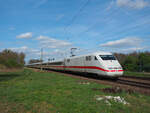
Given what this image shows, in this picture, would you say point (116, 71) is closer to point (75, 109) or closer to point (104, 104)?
point (104, 104)

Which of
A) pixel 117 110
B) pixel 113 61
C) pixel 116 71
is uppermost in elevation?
pixel 113 61

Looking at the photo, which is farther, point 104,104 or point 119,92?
point 119,92

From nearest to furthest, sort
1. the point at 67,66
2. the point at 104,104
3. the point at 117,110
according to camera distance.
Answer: the point at 117,110, the point at 104,104, the point at 67,66

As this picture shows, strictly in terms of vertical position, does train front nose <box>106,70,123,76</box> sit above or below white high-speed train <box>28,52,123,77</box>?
below

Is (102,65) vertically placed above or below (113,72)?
above

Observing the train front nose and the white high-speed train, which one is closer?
the train front nose

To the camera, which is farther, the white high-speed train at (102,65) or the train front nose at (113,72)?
the white high-speed train at (102,65)

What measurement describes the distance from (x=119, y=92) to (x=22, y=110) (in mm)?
5167

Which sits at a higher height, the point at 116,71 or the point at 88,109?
the point at 116,71

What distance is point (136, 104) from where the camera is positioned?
602 centimetres

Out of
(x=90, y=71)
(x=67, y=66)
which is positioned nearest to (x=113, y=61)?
(x=90, y=71)

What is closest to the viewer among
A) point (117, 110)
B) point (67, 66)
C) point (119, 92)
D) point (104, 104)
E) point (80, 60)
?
point (117, 110)

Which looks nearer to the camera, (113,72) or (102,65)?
(113,72)

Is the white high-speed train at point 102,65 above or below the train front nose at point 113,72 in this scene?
above
